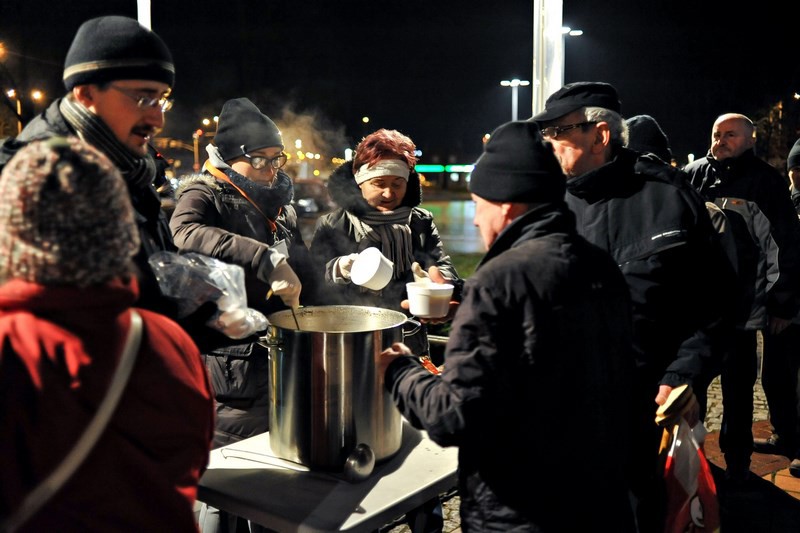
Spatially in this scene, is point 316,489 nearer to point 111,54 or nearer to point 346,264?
point 346,264

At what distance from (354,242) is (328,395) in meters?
1.58

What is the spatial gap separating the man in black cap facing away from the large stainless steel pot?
1.10 meters

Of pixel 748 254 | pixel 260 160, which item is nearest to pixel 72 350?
pixel 260 160

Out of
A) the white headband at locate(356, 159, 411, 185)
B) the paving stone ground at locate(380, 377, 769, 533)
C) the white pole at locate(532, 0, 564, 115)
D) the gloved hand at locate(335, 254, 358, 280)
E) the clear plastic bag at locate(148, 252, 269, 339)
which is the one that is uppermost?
the white pole at locate(532, 0, 564, 115)

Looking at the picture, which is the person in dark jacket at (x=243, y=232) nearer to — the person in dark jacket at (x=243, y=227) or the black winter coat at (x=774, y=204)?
the person in dark jacket at (x=243, y=227)

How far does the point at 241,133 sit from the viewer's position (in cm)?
319

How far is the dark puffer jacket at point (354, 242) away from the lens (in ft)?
11.7

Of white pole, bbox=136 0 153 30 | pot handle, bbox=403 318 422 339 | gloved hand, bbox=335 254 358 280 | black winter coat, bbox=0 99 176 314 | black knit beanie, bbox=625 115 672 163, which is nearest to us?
black winter coat, bbox=0 99 176 314

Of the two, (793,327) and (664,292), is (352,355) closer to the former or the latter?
(664,292)

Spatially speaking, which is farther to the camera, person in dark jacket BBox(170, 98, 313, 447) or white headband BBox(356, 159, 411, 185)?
white headband BBox(356, 159, 411, 185)

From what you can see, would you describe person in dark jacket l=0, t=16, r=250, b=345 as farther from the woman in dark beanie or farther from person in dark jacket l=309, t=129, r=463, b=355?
person in dark jacket l=309, t=129, r=463, b=355

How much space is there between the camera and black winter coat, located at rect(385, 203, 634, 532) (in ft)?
5.86

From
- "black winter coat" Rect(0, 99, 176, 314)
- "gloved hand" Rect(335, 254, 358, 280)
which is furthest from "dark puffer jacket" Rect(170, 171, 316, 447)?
"black winter coat" Rect(0, 99, 176, 314)

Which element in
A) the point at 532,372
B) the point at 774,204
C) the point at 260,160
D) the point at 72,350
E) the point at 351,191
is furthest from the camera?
the point at 774,204
